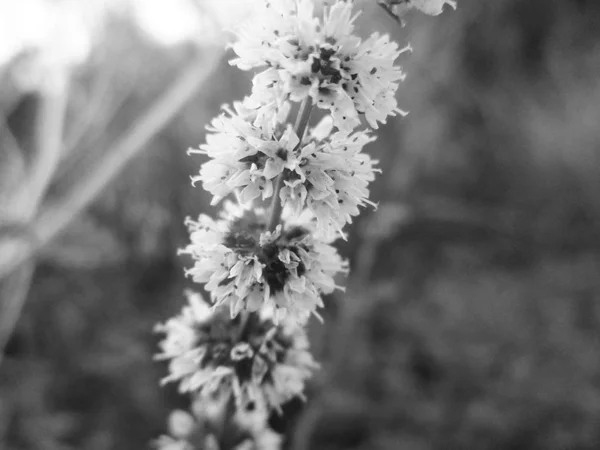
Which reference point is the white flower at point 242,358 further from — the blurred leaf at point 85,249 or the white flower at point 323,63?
the blurred leaf at point 85,249

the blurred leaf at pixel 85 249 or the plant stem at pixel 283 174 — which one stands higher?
the blurred leaf at pixel 85 249

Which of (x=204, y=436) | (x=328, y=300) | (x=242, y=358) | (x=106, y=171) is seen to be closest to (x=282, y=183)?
(x=242, y=358)

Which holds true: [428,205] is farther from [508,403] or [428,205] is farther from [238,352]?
[238,352]

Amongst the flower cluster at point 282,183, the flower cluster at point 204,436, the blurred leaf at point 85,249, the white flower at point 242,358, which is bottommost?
the flower cluster at point 204,436

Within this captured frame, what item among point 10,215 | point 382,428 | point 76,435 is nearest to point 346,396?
point 382,428

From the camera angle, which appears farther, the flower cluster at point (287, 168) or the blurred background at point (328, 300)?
the blurred background at point (328, 300)

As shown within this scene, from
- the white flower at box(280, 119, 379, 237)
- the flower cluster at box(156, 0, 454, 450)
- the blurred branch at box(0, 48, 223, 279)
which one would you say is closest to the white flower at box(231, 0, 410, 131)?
the flower cluster at box(156, 0, 454, 450)

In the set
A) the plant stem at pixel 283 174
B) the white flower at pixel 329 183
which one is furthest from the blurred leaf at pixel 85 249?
the white flower at pixel 329 183

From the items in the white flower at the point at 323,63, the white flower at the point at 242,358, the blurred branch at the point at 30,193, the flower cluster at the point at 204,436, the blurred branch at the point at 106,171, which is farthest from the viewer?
the blurred branch at the point at 30,193
